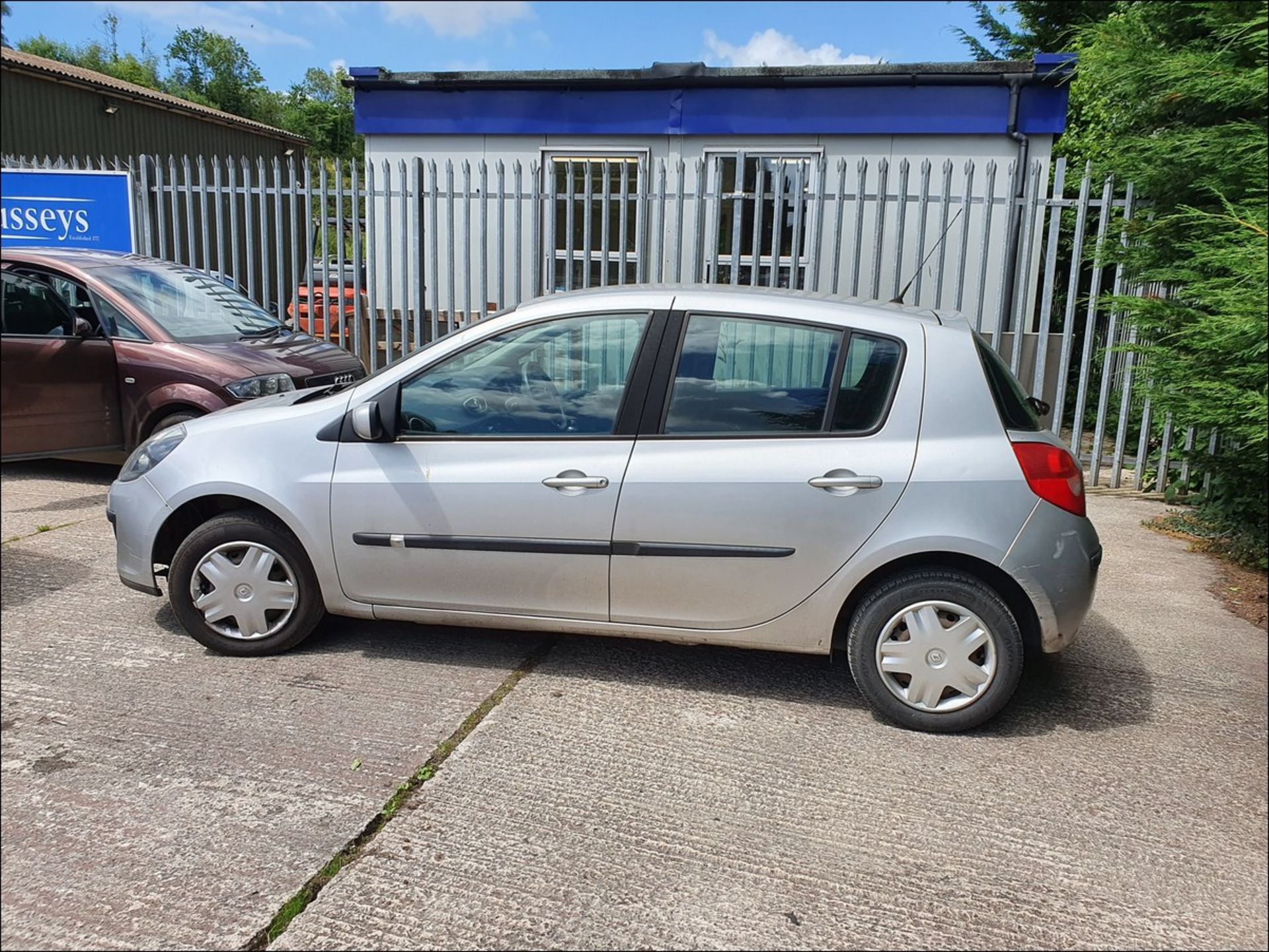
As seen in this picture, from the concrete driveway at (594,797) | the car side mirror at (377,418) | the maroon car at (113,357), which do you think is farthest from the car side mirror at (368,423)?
the maroon car at (113,357)

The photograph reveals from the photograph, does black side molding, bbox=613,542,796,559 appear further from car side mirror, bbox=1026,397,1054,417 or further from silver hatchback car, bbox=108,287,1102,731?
car side mirror, bbox=1026,397,1054,417

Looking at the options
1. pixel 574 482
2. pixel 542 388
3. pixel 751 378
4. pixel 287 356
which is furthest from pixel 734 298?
pixel 287 356

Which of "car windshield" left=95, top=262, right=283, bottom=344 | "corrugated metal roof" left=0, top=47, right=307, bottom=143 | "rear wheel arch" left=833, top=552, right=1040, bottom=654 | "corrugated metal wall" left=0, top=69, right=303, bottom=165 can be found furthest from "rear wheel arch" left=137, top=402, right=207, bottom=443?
"corrugated metal roof" left=0, top=47, right=307, bottom=143

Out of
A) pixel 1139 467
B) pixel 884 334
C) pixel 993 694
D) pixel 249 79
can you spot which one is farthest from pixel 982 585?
pixel 249 79

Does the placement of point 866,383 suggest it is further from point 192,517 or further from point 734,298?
point 192,517

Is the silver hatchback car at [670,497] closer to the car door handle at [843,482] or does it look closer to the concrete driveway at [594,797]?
the car door handle at [843,482]

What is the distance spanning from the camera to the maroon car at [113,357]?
622 cm

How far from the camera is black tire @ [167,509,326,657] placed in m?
4.05

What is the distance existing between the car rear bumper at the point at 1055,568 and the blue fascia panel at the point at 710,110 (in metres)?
8.57

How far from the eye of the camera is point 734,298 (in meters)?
3.87

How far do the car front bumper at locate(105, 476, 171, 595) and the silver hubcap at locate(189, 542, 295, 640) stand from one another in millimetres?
255

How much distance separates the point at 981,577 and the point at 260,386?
4919 mm

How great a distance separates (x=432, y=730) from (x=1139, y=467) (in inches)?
252

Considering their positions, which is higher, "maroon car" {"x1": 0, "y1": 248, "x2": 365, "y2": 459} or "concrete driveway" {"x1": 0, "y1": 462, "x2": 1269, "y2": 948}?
"maroon car" {"x1": 0, "y1": 248, "x2": 365, "y2": 459}
